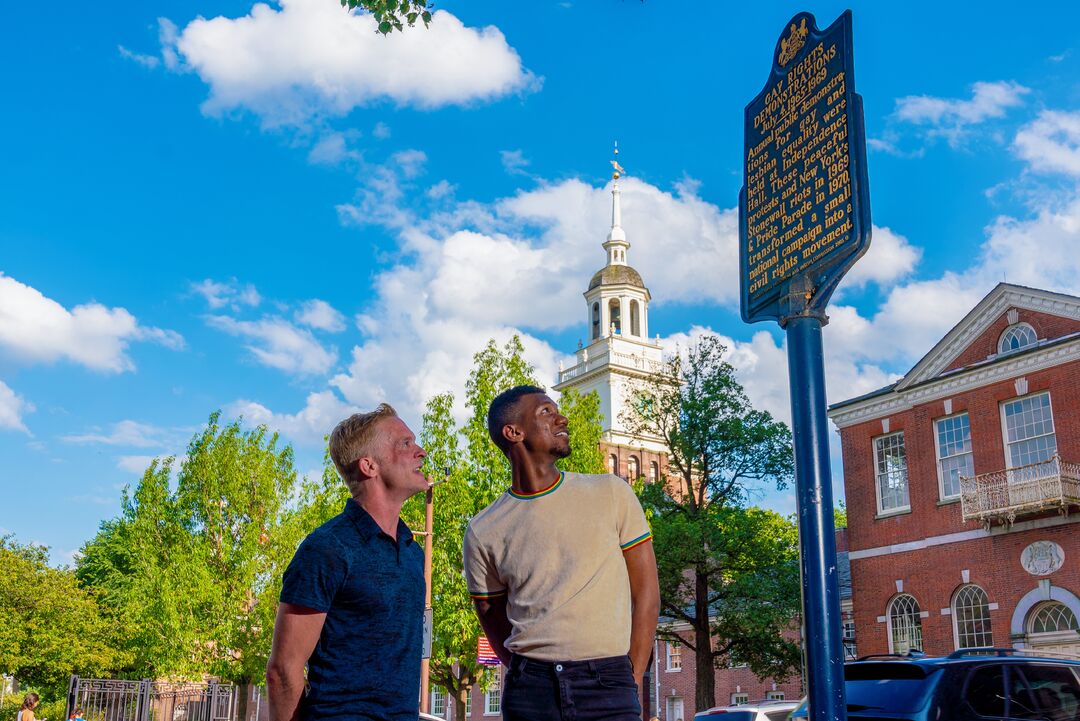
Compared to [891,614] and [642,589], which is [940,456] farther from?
[642,589]

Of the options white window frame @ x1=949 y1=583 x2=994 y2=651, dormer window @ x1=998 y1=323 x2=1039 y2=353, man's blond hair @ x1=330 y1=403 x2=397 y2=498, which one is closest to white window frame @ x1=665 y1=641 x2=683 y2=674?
white window frame @ x1=949 y1=583 x2=994 y2=651

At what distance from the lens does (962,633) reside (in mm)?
28344

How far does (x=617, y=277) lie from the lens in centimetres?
7806

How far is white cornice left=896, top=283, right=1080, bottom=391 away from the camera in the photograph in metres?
28.1

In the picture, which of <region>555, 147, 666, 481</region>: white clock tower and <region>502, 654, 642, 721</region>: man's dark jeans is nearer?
<region>502, 654, 642, 721</region>: man's dark jeans

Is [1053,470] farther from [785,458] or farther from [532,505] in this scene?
[532,505]

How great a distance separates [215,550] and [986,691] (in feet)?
95.0

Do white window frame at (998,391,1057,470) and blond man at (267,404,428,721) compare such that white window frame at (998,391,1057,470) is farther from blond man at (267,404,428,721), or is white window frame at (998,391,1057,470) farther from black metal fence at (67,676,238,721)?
blond man at (267,404,428,721)

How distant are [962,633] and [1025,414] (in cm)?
595

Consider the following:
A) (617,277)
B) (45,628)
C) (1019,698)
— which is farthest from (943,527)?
(617,277)

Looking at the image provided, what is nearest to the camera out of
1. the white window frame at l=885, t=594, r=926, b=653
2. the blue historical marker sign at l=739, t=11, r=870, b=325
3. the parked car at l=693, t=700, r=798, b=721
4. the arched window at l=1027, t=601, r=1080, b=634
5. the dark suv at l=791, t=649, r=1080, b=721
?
the dark suv at l=791, t=649, r=1080, b=721

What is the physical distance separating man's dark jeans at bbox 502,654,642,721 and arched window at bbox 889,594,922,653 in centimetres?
2781

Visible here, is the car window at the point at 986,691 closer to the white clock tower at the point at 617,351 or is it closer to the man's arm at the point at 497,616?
the man's arm at the point at 497,616

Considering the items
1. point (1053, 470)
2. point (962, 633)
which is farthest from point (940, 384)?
point (962, 633)
